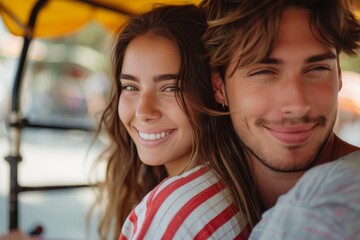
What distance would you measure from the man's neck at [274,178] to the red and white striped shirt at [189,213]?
0.18 meters

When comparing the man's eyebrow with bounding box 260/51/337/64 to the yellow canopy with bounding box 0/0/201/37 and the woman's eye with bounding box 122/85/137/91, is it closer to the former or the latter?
the woman's eye with bounding box 122/85/137/91

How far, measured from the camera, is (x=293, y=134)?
51.8 inches

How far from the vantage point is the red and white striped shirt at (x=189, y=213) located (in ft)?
3.91

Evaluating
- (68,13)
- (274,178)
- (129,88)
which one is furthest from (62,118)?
(274,178)

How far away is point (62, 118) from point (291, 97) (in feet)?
41.0

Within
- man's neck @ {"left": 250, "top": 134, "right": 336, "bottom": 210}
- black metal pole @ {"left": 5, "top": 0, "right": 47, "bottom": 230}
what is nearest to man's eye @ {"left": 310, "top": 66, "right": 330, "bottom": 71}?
man's neck @ {"left": 250, "top": 134, "right": 336, "bottom": 210}

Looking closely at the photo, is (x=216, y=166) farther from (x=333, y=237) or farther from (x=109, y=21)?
(x=109, y=21)

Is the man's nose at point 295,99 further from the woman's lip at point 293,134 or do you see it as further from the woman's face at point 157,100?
the woman's face at point 157,100

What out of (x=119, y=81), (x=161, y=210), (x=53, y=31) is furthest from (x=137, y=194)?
(x=53, y=31)

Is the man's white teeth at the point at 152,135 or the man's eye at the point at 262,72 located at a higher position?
the man's eye at the point at 262,72

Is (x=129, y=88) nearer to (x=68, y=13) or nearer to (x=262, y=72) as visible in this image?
(x=262, y=72)

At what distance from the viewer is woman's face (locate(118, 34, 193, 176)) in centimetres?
165

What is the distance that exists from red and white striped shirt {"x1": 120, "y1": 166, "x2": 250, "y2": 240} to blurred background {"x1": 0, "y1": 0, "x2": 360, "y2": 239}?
0.71 m

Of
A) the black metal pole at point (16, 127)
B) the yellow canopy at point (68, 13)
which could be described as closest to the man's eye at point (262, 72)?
the yellow canopy at point (68, 13)
